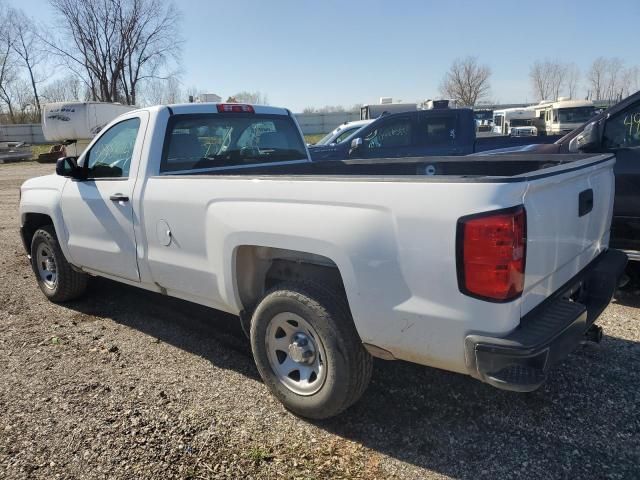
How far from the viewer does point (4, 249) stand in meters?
8.17

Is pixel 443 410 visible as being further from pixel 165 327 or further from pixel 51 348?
pixel 51 348

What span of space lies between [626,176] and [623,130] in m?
0.51

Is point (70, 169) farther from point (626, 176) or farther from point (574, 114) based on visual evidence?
point (574, 114)

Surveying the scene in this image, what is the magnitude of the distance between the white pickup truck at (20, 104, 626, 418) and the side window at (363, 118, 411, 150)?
5.93 meters

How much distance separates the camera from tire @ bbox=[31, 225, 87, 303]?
5.13 m

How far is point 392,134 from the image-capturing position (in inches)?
412

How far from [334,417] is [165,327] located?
216 centimetres

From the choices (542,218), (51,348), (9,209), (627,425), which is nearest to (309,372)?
(542,218)

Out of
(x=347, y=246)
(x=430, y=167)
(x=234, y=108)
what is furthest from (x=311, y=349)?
(x=234, y=108)

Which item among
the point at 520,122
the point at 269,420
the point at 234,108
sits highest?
the point at 234,108

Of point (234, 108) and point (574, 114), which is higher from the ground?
point (234, 108)

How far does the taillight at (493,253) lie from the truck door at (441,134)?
8.31 m

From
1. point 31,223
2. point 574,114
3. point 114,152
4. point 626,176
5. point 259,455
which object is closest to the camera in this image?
point 259,455

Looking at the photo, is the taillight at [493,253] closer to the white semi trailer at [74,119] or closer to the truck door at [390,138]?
the truck door at [390,138]
